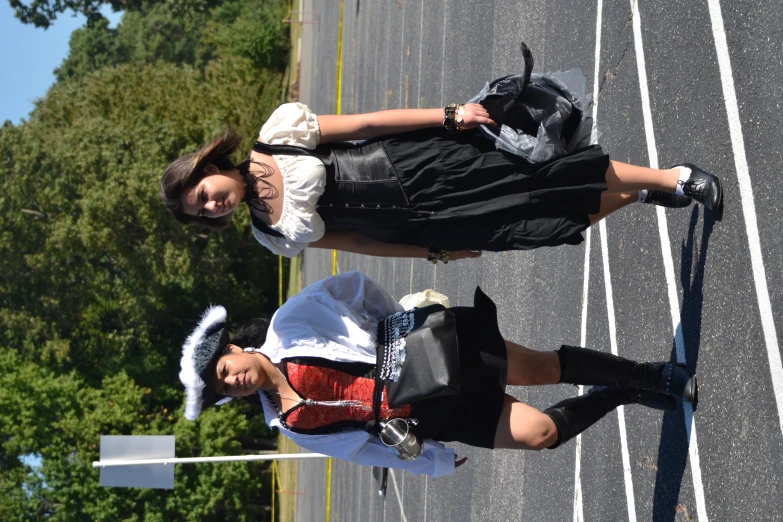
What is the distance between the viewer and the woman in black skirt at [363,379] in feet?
13.1

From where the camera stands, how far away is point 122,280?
26344 mm

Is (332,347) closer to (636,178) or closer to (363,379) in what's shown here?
(363,379)

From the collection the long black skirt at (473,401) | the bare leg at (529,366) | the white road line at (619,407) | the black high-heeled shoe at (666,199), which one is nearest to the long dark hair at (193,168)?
A: the long black skirt at (473,401)

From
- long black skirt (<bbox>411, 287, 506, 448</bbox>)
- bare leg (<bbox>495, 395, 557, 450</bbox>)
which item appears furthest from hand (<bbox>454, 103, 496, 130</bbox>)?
bare leg (<bbox>495, 395, 557, 450</bbox>)

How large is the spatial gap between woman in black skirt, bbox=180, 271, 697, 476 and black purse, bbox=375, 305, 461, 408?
73mm

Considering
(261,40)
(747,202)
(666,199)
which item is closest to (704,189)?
(747,202)

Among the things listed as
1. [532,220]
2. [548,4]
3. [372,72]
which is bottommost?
[532,220]

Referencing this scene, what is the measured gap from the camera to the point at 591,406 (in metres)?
4.33

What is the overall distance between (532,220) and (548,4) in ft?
10.6

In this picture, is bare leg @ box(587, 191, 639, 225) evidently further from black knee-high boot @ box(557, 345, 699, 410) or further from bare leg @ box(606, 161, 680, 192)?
black knee-high boot @ box(557, 345, 699, 410)

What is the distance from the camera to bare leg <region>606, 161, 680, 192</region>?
4.12m

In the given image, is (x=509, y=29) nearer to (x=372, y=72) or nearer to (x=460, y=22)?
(x=460, y=22)

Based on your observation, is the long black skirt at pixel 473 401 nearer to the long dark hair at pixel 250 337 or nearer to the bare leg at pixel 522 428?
the bare leg at pixel 522 428

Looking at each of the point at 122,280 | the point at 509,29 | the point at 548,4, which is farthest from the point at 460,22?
the point at 122,280
